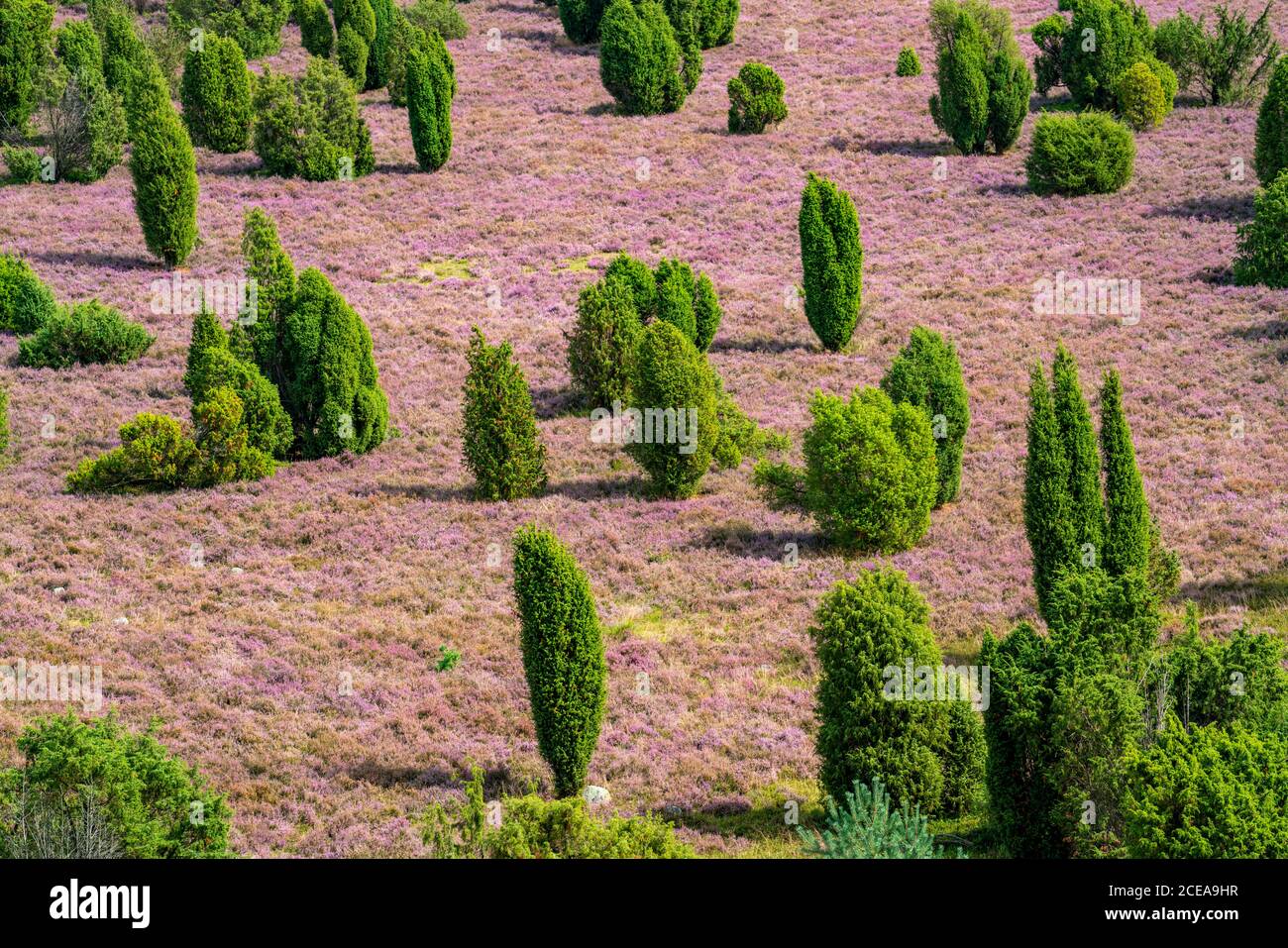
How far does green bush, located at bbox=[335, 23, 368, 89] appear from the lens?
4850 centimetres

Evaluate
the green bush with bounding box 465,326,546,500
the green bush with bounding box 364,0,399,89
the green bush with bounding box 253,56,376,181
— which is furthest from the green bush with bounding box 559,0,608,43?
the green bush with bounding box 465,326,546,500

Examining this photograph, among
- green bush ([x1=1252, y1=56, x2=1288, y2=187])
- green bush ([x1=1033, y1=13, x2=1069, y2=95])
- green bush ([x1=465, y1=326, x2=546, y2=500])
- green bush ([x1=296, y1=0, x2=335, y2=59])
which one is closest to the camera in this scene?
green bush ([x1=465, y1=326, x2=546, y2=500])

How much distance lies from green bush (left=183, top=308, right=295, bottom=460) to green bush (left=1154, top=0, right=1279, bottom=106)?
3236 centimetres

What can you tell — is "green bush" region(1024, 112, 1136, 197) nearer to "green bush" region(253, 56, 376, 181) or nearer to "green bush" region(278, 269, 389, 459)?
"green bush" region(253, 56, 376, 181)

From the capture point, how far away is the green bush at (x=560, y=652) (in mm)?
15086

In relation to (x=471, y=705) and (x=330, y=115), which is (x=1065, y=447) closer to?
(x=471, y=705)

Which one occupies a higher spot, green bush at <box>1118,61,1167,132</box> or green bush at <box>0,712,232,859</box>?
green bush at <box>1118,61,1167,132</box>

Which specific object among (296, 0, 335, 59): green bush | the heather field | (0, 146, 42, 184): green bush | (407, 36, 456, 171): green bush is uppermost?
(296, 0, 335, 59): green bush

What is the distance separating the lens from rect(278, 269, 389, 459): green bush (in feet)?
82.1

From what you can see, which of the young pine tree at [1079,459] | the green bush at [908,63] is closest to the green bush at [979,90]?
the green bush at [908,63]

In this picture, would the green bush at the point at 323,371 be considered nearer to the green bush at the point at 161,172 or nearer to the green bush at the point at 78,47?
the green bush at the point at 161,172

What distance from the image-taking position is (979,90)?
41531mm

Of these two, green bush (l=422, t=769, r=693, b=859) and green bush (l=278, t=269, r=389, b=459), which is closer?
green bush (l=422, t=769, r=693, b=859)

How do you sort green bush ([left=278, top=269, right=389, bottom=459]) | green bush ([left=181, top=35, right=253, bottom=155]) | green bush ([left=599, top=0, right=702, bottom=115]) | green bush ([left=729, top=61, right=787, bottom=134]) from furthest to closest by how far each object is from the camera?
green bush ([left=599, top=0, right=702, bottom=115]), green bush ([left=729, top=61, right=787, bottom=134]), green bush ([left=181, top=35, right=253, bottom=155]), green bush ([left=278, top=269, right=389, bottom=459])
